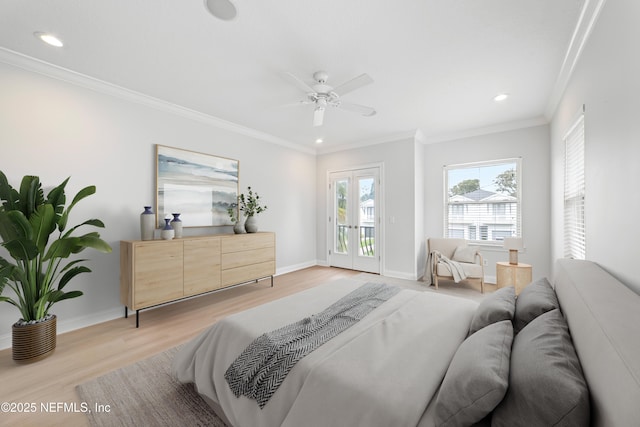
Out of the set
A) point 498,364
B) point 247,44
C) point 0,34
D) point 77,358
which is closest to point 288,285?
point 77,358

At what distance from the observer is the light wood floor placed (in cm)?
173

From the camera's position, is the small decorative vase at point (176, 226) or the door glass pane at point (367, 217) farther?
the door glass pane at point (367, 217)

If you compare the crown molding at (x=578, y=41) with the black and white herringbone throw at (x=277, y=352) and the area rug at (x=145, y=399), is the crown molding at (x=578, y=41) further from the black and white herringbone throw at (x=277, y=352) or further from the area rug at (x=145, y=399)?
the area rug at (x=145, y=399)

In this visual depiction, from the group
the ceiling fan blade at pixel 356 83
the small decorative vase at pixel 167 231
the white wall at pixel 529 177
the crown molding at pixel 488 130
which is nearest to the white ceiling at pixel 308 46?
the ceiling fan blade at pixel 356 83

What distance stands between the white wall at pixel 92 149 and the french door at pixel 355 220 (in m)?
2.65

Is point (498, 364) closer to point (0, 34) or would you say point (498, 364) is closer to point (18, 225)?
point (18, 225)

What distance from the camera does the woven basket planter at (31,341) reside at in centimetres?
215

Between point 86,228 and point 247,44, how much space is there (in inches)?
103

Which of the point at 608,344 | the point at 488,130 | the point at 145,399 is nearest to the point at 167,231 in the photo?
the point at 145,399

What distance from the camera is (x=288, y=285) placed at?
4438 millimetres

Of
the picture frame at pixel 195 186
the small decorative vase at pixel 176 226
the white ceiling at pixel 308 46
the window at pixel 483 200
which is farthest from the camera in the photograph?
the window at pixel 483 200

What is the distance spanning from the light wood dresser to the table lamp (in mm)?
3627

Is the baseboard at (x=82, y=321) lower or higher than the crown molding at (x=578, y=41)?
Answer: lower

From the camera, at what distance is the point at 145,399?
1.74 meters
